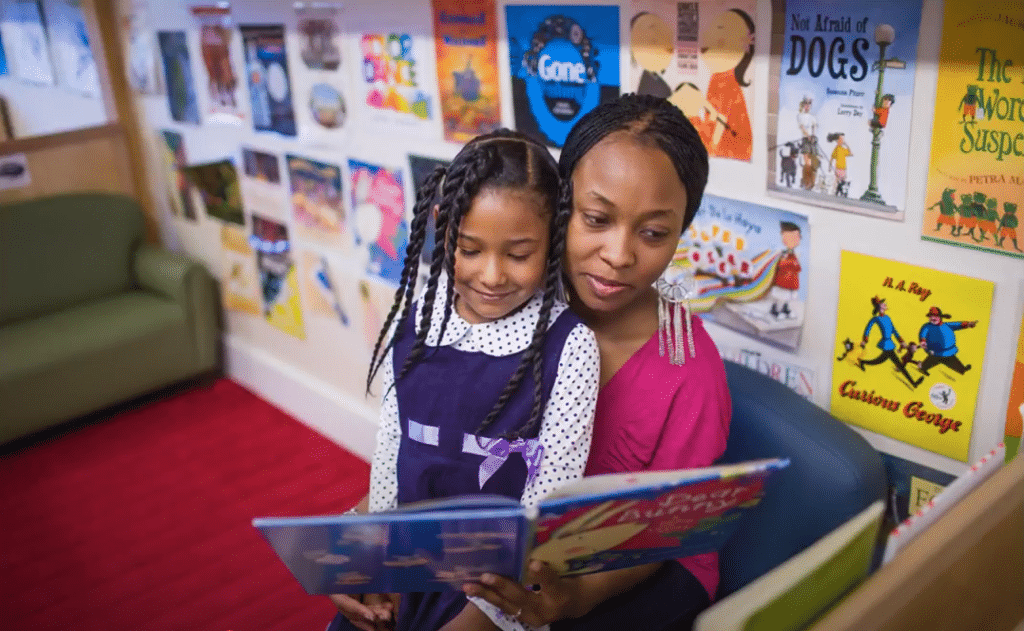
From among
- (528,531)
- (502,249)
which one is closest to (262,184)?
(502,249)

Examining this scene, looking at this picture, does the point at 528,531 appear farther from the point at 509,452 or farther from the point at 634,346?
the point at 634,346

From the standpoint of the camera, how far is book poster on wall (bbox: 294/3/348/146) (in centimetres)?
218

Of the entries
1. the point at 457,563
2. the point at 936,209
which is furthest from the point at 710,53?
the point at 457,563

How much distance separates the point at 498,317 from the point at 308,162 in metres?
1.47

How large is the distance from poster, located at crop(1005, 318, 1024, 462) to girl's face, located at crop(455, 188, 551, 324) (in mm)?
677

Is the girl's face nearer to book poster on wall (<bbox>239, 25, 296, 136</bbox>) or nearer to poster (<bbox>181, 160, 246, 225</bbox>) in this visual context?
book poster on wall (<bbox>239, 25, 296, 136</bbox>)

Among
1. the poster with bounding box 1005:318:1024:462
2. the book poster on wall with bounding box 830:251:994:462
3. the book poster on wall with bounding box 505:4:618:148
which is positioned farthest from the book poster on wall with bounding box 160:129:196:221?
the poster with bounding box 1005:318:1024:462

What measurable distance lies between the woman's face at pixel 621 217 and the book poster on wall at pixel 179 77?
83.6 inches

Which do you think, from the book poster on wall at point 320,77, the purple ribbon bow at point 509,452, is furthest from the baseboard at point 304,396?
the purple ribbon bow at point 509,452

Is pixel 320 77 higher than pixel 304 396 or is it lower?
higher

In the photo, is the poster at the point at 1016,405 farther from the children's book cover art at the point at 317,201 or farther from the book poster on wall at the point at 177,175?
the book poster on wall at the point at 177,175

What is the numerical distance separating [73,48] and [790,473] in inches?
122

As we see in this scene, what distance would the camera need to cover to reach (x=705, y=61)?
142cm

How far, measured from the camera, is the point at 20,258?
9.42 ft
